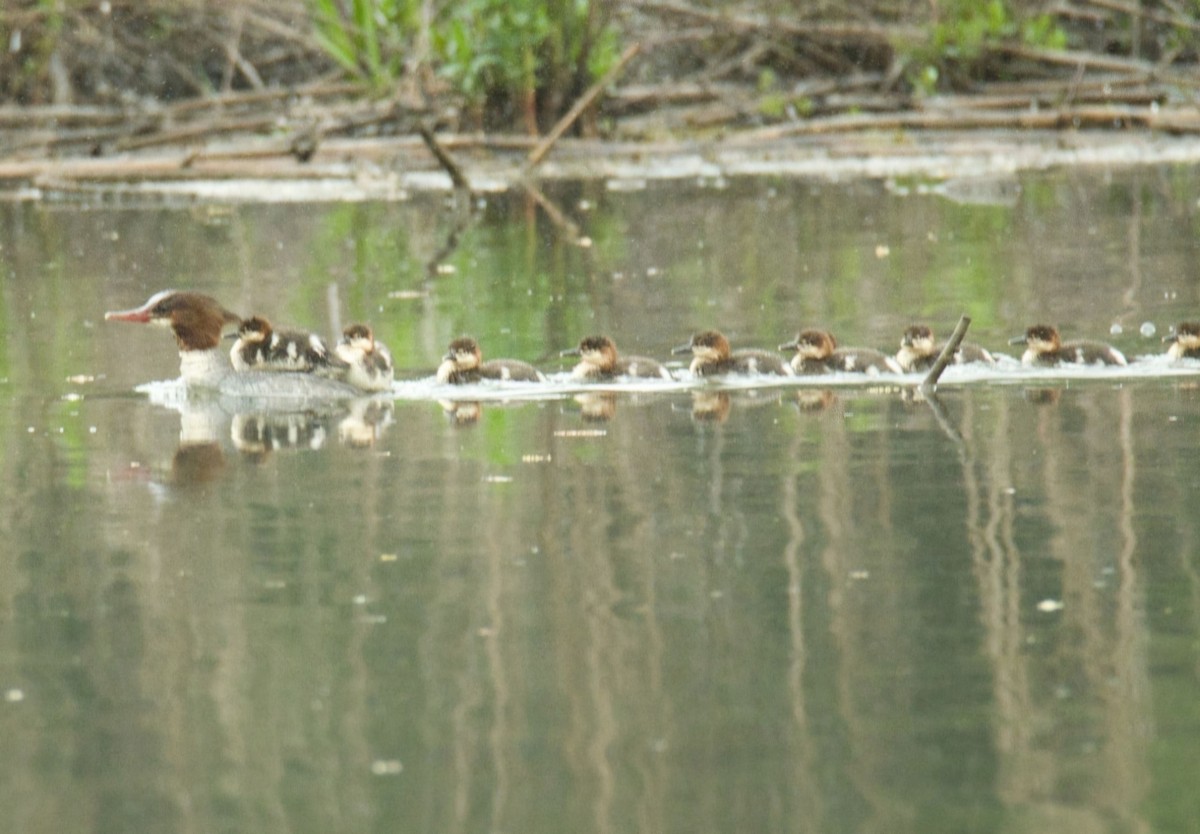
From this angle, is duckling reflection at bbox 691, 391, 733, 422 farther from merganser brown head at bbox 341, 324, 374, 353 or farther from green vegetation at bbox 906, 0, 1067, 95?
green vegetation at bbox 906, 0, 1067, 95

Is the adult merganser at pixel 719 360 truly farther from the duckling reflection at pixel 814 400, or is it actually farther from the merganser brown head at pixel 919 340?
the merganser brown head at pixel 919 340

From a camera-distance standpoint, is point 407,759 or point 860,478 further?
point 860,478

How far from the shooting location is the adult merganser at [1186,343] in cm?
901

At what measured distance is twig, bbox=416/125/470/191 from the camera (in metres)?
16.6

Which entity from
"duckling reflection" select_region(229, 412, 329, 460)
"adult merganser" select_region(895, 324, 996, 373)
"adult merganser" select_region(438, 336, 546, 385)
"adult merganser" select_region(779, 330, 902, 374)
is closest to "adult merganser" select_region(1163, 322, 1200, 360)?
"adult merganser" select_region(895, 324, 996, 373)

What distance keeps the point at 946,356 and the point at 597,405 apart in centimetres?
129

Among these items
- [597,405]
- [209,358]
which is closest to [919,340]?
[597,405]

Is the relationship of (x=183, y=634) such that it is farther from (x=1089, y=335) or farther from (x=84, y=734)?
(x=1089, y=335)

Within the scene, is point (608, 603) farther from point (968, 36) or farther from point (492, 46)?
point (968, 36)

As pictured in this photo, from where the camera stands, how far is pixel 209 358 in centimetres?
930

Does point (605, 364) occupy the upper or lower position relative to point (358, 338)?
lower

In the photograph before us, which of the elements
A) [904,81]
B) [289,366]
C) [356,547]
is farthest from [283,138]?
[356,547]

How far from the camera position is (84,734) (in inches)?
176

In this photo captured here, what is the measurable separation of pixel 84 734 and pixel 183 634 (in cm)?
75
